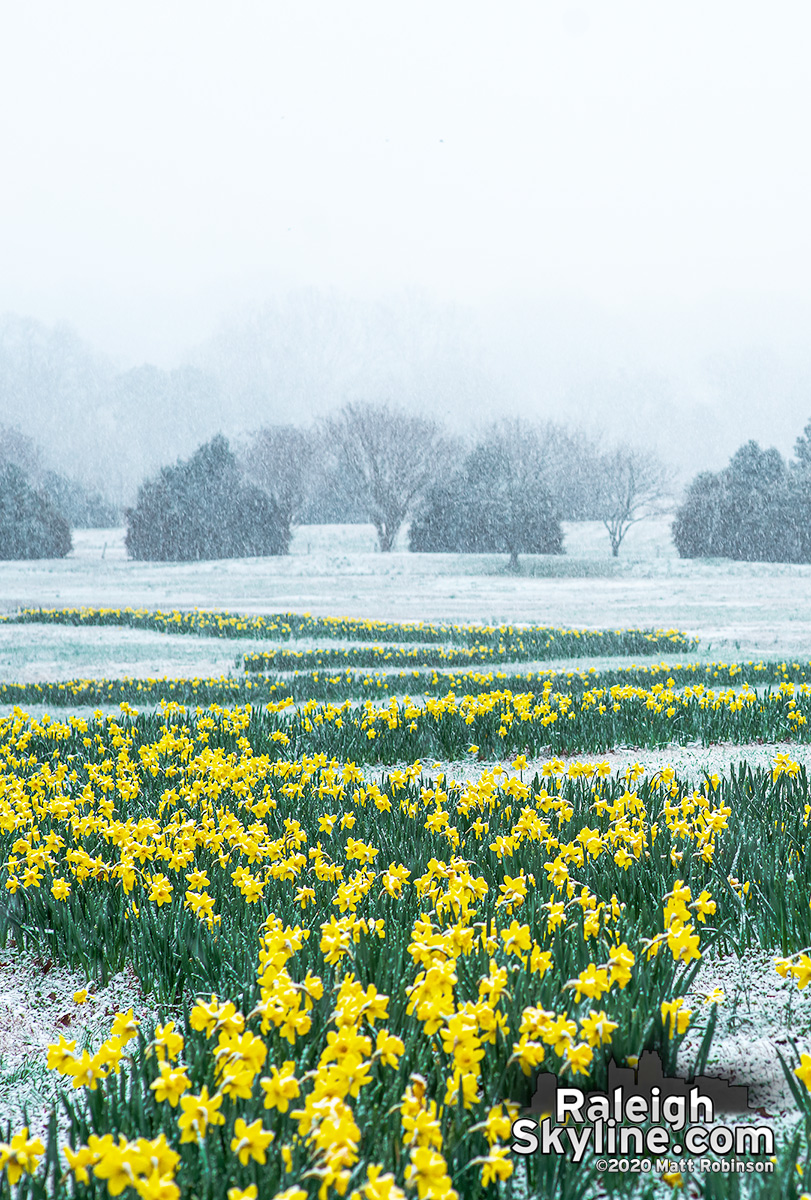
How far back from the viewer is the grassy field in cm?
164

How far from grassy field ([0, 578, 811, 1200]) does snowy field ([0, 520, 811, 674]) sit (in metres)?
9.36

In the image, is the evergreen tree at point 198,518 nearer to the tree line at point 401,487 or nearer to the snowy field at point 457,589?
the tree line at point 401,487

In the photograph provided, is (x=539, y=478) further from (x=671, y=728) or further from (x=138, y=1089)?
(x=138, y=1089)

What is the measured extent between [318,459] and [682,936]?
5428 centimetres

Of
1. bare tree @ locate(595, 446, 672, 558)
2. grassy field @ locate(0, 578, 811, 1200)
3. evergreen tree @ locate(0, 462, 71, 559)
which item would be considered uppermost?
bare tree @ locate(595, 446, 672, 558)

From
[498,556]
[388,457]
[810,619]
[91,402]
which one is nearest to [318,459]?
[388,457]

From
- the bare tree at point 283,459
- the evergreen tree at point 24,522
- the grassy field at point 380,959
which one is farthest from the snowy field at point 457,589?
the grassy field at point 380,959

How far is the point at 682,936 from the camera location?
6.66 feet

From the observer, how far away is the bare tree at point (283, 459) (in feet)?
179

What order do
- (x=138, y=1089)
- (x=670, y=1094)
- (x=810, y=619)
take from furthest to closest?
(x=810, y=619) < (x=670, y=1094) < (x=138, y=1089)

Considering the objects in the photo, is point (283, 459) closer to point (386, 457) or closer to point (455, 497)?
point (386, 457)

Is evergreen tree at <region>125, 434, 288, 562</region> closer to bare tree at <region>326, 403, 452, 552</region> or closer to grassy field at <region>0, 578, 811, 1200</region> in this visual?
bare tree at <region>326, 403, 452, 552</region>

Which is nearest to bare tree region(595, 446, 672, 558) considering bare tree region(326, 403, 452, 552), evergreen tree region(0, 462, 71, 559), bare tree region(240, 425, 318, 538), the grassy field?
bare tree region(326, 403, 452, 552)

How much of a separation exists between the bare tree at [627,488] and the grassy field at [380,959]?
43988 mm
